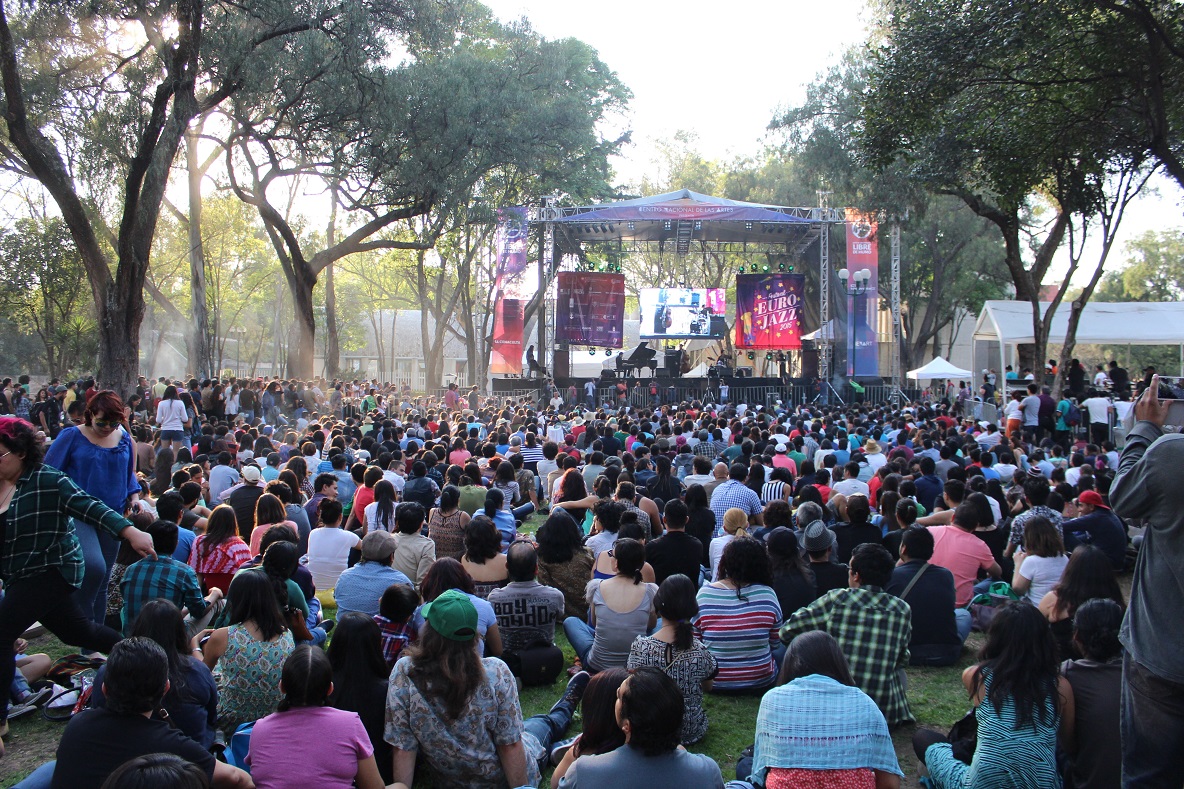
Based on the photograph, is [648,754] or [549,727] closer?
[648,754]

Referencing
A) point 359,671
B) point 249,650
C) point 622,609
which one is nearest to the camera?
point 359,671

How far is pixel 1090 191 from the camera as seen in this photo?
1589cm

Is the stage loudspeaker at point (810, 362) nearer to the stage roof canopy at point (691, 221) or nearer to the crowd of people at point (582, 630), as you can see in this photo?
the stage roof canopy at point (691, 221)

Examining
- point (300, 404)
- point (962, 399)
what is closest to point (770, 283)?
point (962, 399)

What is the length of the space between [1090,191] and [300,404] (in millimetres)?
16241

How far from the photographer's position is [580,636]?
5.22 metres

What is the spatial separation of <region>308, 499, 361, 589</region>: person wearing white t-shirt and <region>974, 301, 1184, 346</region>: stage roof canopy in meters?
19.9

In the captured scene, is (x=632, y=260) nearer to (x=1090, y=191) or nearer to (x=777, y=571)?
(x=1090, y=191)

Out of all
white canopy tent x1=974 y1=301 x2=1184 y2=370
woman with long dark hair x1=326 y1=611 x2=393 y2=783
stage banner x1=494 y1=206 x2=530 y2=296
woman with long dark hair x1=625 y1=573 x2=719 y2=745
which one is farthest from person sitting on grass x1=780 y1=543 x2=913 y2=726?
stage banner x1=494 y1=206 x2=530 y2=296

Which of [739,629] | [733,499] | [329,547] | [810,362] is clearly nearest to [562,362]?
[810,362]

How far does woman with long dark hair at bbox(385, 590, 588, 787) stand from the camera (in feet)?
10.9

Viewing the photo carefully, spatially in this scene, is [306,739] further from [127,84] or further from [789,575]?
[127,84]

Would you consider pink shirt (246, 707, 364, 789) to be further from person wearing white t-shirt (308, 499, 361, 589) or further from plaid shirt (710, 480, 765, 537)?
plaid shirt (710, 480, 765, 537)

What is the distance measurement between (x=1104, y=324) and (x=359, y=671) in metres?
23.9
